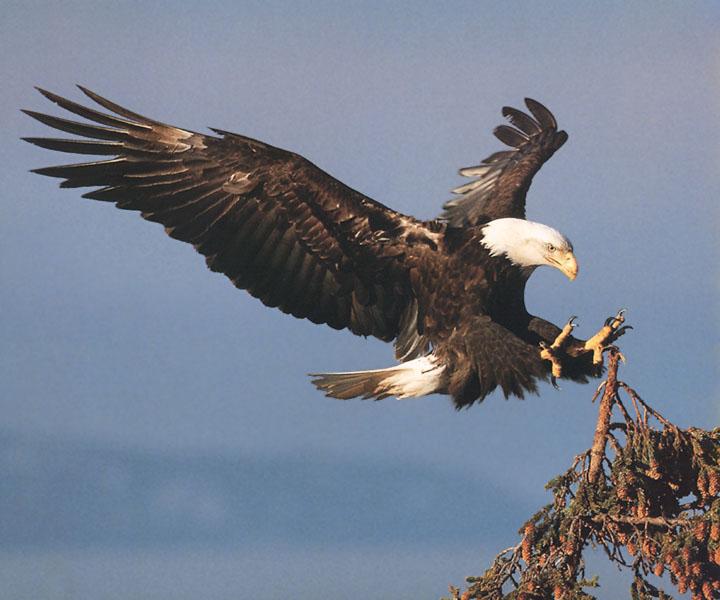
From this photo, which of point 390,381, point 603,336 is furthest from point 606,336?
point 390,381

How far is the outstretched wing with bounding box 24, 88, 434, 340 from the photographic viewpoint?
245 inches

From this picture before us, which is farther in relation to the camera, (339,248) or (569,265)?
(339,248)

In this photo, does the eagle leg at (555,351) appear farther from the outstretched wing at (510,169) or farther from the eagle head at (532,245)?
the outstretched wing at (510,169)

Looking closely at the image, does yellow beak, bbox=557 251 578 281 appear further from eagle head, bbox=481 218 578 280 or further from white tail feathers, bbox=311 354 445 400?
white tail feathers, bbox=311 354 445 400

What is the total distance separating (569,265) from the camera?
6199 mm

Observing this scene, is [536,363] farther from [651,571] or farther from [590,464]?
[651,571]

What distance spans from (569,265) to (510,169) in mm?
1857

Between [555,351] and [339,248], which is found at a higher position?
[339,248]

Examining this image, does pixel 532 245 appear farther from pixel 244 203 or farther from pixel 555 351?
pixel 244 203

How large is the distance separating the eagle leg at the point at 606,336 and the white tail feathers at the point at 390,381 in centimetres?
92

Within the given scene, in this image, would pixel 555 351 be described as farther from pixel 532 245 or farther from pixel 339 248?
pixel 339 248

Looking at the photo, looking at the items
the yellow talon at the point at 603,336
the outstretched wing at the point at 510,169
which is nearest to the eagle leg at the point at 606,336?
the yellow talon at the point at 603,336

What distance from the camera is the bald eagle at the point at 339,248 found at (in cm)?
619

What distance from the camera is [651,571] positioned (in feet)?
14.9
